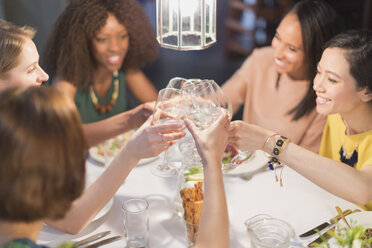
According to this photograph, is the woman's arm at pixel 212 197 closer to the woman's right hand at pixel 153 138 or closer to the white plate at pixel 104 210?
the woman's right hand at pixel 153 138

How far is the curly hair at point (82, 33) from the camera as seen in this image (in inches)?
83.3

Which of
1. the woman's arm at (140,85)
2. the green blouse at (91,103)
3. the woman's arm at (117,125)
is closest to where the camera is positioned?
the woman's arm at (117,125)

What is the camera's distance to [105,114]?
269 cm

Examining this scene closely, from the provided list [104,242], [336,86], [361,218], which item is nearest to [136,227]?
[104,242]

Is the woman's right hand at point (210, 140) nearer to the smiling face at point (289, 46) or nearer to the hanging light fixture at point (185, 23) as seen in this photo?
the hanging light fixture at point (185, 23)

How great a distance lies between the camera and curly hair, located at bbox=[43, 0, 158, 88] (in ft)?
6.94

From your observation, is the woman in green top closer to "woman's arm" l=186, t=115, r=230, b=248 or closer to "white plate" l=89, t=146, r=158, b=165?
"woman's arm" l=186, t=115, r=230, b=248

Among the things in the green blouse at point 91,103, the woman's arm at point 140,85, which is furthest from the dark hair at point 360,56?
the green blouse at point 91,103

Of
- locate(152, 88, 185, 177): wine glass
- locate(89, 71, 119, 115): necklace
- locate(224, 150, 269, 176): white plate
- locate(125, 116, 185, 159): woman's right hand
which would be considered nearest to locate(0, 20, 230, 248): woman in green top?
locate(125, 116, 185, 159): woman's right hand

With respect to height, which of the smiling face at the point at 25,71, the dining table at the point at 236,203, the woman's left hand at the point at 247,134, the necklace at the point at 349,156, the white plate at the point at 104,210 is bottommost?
the dining table at the point at 236,203

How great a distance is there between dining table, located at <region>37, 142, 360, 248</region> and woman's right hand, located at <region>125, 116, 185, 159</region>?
0.25m

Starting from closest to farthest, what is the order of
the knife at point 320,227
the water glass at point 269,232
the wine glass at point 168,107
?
the water glass at point 269,232 < the knife at point 320,227 < the wine glass at point 168,107

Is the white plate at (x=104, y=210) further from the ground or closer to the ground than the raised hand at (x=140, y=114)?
closer to the ground

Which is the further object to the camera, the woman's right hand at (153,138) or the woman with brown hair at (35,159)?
the woman's right hand at (153,138)
